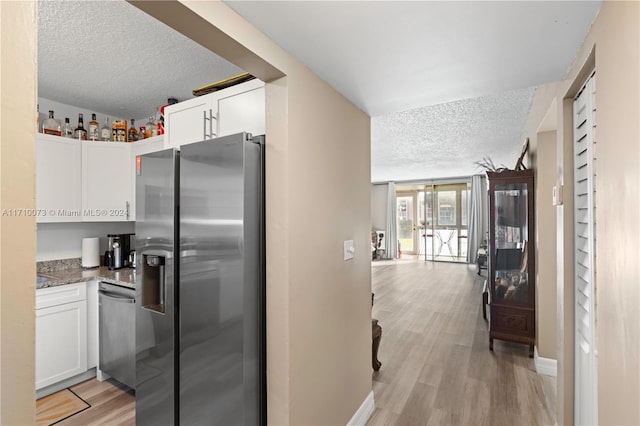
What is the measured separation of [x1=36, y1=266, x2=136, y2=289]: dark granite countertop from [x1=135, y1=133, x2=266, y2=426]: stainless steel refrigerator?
0.97m

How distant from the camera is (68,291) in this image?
104 inches

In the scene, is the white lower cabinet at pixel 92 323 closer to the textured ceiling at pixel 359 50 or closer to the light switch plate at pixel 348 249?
the textured ceiling at pixel 359 50

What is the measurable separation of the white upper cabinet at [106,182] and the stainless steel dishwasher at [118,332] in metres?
0.77

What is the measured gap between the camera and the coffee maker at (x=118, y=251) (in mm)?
3145

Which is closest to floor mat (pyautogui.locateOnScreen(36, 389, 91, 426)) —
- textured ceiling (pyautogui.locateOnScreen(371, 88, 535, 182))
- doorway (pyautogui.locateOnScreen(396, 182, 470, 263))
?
textured ceiling (pyautogui.locateOnScreen(371, 88, 535, 182))

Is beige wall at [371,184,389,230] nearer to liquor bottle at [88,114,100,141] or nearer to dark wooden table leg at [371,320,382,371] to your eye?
dark wooden table leg at [371,320,382,371]

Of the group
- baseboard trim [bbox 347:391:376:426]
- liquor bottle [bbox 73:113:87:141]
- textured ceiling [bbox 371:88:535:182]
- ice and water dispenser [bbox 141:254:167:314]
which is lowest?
baseboard trim [bbox 347:391:376:426]

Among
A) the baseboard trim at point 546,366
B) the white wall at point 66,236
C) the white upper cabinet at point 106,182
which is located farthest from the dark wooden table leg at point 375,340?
the white wall at point 66,236

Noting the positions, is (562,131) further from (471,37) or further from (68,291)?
(68,291)

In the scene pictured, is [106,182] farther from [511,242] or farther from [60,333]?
[511,242]

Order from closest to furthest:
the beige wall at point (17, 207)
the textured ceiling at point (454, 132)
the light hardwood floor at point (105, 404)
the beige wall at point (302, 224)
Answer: the beige wall at point (17, 207), the beige wall at point (302, 224), the light hardwood floor at point (105, 404), the textured ceiling at point (454, 132)

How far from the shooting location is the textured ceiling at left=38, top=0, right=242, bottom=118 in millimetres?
1735

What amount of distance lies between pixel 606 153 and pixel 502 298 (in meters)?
2.64

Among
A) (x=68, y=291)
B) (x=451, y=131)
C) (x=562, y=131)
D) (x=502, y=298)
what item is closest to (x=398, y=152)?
(x=451, y=131)
